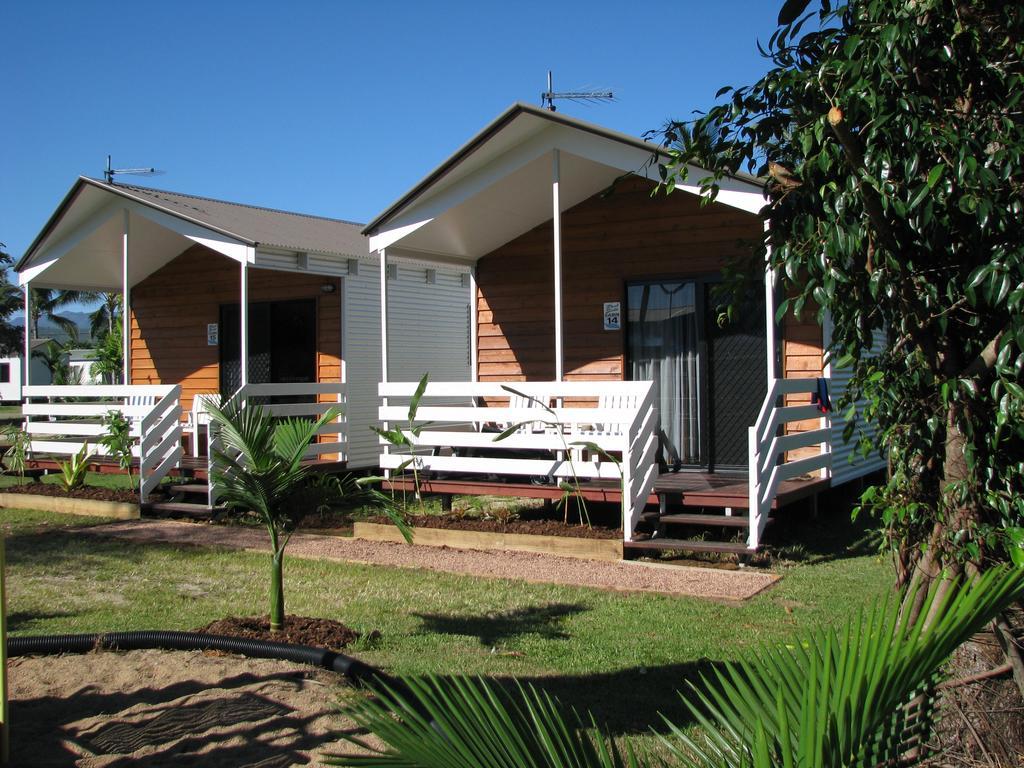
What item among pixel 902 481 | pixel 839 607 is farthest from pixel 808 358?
pixel 902 481

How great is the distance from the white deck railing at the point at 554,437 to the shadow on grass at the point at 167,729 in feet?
14.4

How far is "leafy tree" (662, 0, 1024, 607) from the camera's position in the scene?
110 inches

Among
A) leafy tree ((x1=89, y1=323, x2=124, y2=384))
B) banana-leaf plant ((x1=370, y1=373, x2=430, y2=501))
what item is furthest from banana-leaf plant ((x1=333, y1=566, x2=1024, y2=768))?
leafy tree ((x1=89, y1=323, x2=124, y2=384))

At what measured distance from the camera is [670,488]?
8.44 m

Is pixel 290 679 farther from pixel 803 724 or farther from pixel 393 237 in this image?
pixel 393 237

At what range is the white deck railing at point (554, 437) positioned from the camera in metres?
8.23

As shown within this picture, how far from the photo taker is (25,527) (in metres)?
10.2

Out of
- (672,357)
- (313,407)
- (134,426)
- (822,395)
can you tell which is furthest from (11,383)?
(822,395)

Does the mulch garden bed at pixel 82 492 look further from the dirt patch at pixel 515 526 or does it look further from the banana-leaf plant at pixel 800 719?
the banana-leaf plant at pixel 800 719

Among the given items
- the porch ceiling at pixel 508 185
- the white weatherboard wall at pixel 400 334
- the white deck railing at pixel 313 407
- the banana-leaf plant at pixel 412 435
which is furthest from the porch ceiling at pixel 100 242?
the banana-leaf plant at pixel 412 435

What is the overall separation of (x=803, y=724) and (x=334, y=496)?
174 inches

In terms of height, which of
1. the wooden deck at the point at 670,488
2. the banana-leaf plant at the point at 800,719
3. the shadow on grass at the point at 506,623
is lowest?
the shadow on grass at the point at 506,623

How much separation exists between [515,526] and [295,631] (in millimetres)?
3723

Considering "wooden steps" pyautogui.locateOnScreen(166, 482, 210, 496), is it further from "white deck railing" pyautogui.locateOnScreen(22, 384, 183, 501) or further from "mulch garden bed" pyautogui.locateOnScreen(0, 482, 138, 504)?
"mulch garden bed" pyautogui.locateOnScreen(0, 482, 138, 504)
